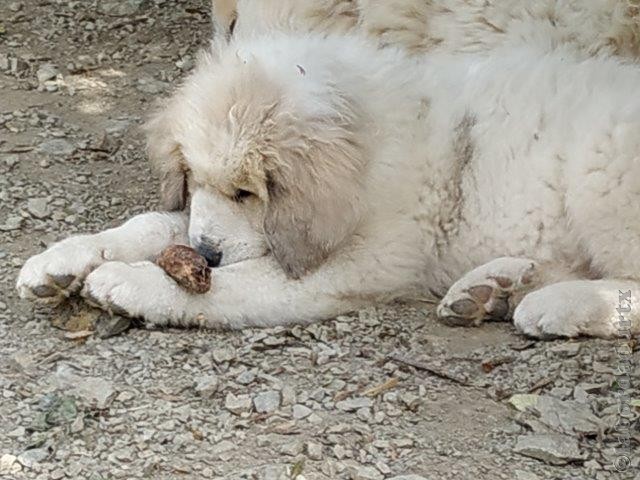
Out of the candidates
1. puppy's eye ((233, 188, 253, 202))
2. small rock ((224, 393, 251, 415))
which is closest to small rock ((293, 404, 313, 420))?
small rock ((224, 393, 251, 415))

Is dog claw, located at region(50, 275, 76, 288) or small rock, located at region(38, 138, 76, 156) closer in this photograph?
dog claw, located at region(50, 275, 76, 288)

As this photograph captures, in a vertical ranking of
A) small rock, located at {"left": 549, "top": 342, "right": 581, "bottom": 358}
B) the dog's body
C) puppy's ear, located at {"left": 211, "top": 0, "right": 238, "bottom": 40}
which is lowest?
small rock, located at {"left": 549, "top": 342, "right": 581, "bottom": 358}

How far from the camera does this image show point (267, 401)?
4.16m

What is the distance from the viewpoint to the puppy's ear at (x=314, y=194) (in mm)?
4598

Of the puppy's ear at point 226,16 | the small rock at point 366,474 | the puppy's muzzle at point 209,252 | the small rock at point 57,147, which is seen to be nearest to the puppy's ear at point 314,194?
the puppy's muzzle at point 209,252

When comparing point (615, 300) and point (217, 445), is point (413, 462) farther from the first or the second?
point (615, 300)

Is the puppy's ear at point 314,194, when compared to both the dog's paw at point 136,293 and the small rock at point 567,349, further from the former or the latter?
the small rock at point 567,349

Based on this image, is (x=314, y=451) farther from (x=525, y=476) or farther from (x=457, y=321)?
(x=457, y=321)

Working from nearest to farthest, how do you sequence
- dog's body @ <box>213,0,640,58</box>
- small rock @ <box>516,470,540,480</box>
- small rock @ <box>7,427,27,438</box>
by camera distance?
small rock @ <box>516,470,540,480</box> → small rock @ <box>7,427,27,438</box> → dog's body @ <box>213,0,640,58</box>

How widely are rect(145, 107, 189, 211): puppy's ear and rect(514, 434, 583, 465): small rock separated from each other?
1.79 meters

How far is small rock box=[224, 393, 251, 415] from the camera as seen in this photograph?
161 inches

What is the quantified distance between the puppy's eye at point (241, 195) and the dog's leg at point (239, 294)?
0.80 ft

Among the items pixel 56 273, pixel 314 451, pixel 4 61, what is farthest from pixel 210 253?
pixel 4 61

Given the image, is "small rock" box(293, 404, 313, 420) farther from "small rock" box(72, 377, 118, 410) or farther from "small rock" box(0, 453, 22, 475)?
"small rock" box(0, 453, 22, 475)
